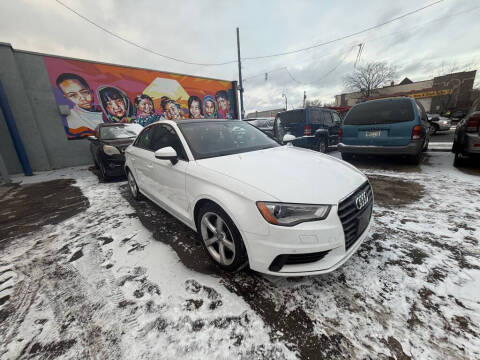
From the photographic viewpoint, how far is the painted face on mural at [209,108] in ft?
40.3

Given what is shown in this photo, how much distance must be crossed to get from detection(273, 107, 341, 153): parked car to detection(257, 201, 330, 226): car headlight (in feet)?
16.5

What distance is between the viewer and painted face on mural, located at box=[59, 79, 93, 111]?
807 centimetres

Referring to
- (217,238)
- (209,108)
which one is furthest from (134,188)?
(209,108)

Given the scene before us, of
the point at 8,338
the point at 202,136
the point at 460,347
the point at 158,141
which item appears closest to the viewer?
the point at 460,347

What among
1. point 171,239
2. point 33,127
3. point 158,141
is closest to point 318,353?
point 171,239

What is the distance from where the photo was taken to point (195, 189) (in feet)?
6.42

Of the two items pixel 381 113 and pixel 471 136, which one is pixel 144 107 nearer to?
pixel 381 113

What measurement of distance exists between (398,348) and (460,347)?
358mm

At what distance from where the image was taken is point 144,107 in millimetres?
9969

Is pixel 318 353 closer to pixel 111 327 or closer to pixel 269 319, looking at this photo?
pixel 269 319

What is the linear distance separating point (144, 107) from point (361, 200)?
1078 cm

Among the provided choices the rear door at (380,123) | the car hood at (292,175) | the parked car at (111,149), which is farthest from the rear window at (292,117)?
the parked car at (111,149)

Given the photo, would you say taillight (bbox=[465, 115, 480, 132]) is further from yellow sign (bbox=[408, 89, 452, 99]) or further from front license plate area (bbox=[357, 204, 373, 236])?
yellow sign (bbox=[408, 89, 452, 99])

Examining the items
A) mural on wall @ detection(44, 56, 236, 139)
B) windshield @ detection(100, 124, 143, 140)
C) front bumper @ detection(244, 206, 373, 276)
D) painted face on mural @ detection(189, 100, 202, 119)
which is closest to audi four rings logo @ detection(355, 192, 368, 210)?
front bumper @ detection(244, 206, 373, 276)
